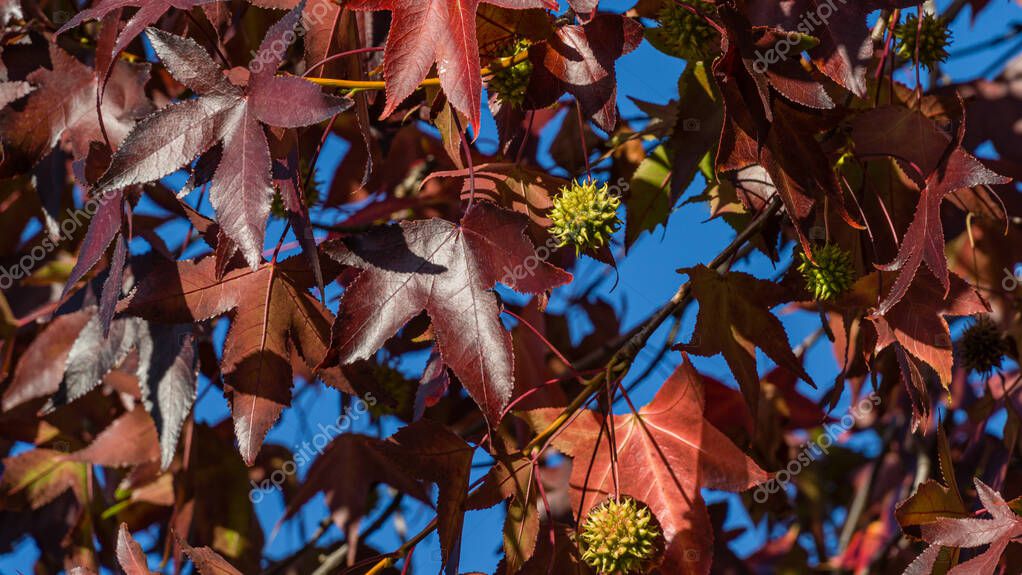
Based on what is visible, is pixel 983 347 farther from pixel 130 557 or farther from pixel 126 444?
pixel 126 444

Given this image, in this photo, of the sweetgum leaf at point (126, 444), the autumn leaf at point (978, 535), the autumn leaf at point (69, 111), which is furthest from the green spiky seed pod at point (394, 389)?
the autumn leaf at point (978, 535)

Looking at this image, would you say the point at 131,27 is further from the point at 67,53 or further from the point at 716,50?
the point at 716,50

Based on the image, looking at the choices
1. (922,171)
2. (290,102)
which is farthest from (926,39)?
(290,102)

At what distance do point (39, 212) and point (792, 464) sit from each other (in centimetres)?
150

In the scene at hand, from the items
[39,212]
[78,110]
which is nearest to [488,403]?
[78,110]

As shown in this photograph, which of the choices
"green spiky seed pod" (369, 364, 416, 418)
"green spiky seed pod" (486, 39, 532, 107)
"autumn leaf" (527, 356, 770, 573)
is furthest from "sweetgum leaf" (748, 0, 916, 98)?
"green spiky seed pod" (369, 364, 416, 418)

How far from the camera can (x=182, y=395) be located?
1388 mm

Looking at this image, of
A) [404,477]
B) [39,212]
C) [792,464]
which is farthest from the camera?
[39,212]

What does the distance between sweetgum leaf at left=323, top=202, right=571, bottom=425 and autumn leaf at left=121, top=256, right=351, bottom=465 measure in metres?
0.16

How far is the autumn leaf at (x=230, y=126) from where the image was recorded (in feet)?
3.23

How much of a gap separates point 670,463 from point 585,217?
340 millimetres

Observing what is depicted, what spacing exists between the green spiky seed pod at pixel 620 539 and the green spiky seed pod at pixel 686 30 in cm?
57

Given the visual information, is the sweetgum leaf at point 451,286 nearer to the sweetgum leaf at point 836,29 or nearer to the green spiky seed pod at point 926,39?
the sweetgum leaf at point 836,29

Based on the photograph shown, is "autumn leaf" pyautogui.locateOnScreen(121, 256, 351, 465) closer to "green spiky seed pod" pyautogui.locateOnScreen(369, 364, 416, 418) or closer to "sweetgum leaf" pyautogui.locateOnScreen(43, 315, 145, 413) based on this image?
"sweetgum leaf" pyautogui.locateOnScreen(43, 315, 145, 413)
